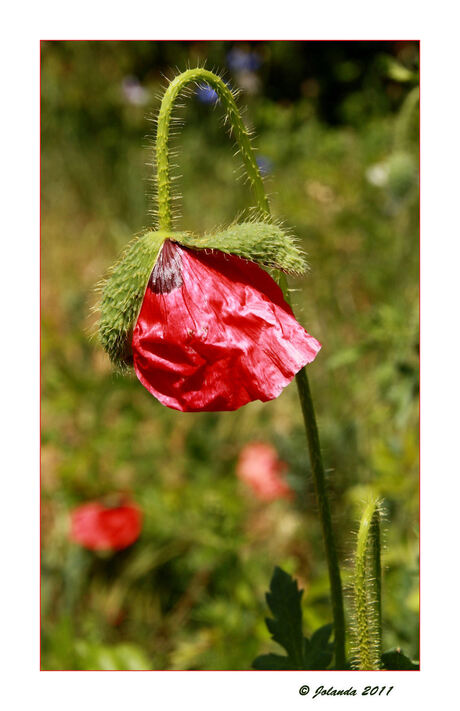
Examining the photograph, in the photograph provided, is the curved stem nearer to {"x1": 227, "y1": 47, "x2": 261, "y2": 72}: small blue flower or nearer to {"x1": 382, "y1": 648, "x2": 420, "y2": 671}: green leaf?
{"x1": 382, "y1": 648, "x2": 420, "y2": 671}: green leaf

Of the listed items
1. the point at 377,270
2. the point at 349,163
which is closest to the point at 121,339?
the point at 377,270

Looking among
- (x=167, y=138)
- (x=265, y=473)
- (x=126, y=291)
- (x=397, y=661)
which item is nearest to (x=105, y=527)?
(x=265, y=473)

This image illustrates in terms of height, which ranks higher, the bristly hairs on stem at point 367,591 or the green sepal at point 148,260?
the green sepal at point 148,260

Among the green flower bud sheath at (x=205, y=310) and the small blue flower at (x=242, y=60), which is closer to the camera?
the green flower bud sheath at (x=205, y=310)

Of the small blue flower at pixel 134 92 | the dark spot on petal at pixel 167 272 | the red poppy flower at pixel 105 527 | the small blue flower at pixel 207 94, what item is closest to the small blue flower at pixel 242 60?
the small blue flower at pixel 134 92

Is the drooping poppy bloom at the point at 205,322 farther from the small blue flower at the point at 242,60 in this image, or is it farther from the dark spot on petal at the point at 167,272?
the small blue flower at the point at 242,60

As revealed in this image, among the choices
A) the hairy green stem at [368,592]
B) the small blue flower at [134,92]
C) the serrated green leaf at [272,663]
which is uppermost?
the small blue flower at [134,92]

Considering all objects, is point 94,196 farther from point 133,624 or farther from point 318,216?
point 133,624
